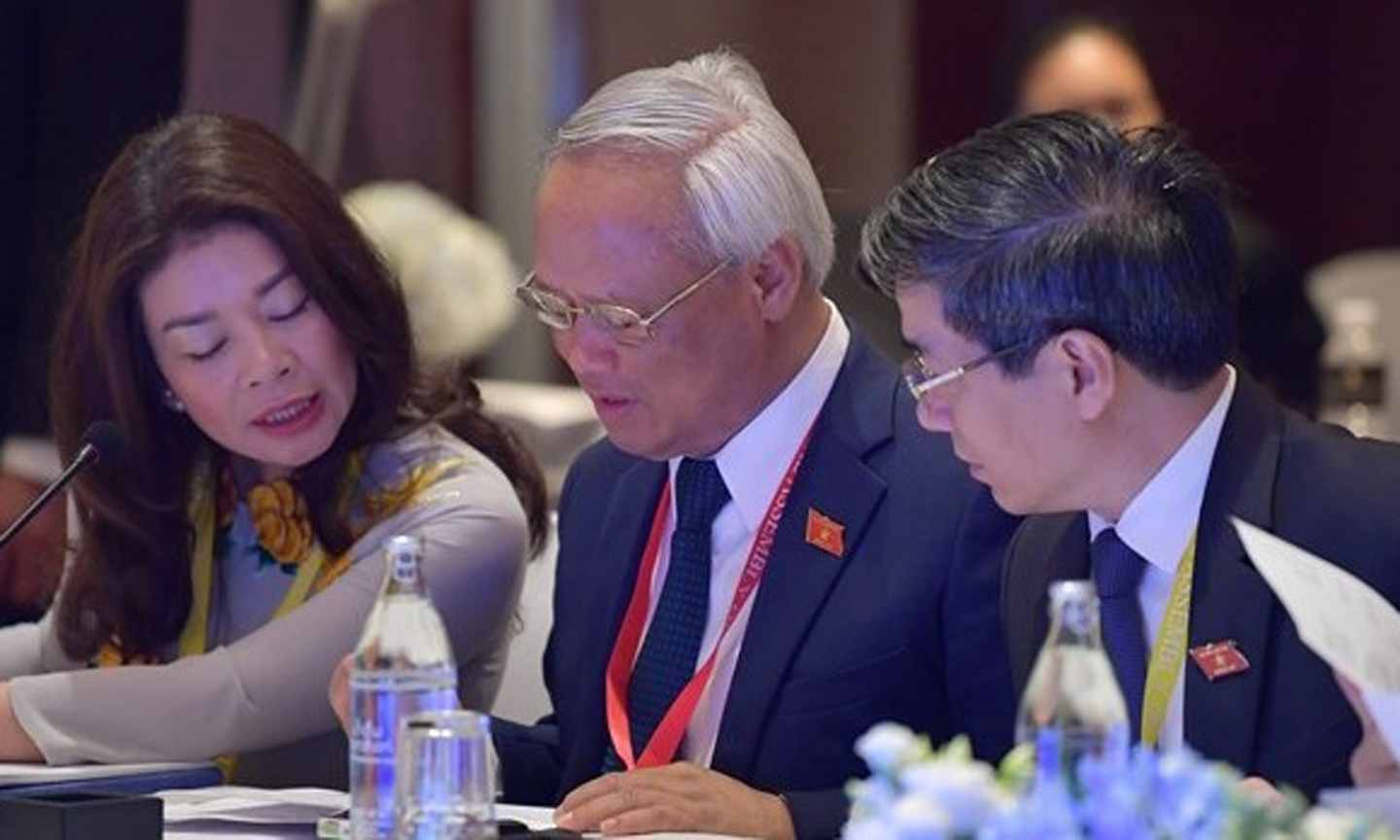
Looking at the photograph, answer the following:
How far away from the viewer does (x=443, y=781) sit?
7.76 feet

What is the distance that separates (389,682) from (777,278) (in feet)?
2.87

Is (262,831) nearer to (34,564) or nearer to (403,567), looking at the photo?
(403,567)

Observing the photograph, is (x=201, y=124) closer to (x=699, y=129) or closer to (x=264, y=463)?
(x=264, y=463)

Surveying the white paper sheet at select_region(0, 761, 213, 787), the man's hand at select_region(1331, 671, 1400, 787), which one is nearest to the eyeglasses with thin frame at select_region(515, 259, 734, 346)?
the white paper sheet at select_region(0, 761, 213, 787)

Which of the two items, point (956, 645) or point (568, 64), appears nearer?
point (956, 645)

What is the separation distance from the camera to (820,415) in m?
3.28

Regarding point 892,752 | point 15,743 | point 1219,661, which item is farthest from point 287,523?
point 892,752

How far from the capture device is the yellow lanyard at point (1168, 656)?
275 centimetres

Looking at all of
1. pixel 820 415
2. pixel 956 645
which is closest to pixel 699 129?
pixel 820 415

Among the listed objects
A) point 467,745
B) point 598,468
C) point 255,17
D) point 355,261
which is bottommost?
point 467,745

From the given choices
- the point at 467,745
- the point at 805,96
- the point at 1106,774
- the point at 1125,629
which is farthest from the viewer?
the point at 805,96

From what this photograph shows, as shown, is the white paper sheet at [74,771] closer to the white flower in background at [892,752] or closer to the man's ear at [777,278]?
the man's ear at [777,278]

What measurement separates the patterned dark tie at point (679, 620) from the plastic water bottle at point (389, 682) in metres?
0.64

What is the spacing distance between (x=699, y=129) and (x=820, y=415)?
34 centimetres
